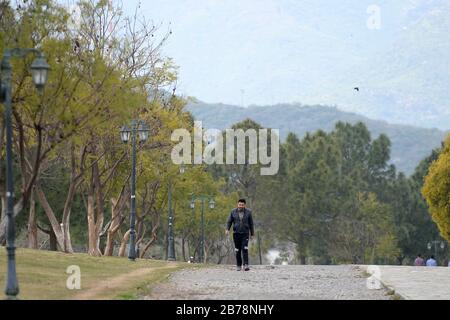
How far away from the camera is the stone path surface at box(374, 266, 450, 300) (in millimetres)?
20020

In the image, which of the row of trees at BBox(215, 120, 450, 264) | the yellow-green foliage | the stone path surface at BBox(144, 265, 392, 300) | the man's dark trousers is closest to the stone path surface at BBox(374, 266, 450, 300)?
the stone path surface at BBox(144, 265, 392, 300)

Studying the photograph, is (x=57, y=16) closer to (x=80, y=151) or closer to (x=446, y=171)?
(x=80, y=151)

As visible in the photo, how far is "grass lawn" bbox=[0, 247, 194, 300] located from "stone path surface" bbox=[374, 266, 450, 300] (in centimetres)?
488

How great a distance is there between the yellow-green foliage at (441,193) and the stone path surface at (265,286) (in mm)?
39847

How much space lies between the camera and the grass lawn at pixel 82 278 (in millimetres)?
20109

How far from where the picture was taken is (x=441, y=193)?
68.8m

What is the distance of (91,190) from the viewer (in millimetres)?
50719

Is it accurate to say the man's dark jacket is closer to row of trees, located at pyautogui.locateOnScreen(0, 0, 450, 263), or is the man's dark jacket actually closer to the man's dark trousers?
the man's dark trousers

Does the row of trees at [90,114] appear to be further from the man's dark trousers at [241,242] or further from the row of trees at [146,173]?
the man's dark trousers at [241,242]

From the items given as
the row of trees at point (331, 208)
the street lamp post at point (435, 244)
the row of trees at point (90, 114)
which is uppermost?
the row of trees at point (90, 114)

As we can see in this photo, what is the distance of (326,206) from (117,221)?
4520 cm

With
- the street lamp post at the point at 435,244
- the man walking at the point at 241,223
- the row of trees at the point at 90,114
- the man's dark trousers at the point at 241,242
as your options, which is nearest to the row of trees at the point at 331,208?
the street lamp post at the point at 435,244

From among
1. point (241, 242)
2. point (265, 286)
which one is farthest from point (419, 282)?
point (241, 242)

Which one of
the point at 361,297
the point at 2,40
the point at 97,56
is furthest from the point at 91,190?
the point at 361,297
